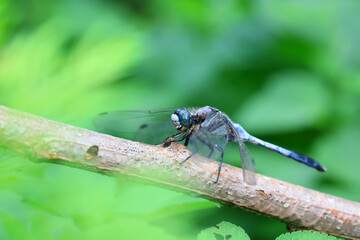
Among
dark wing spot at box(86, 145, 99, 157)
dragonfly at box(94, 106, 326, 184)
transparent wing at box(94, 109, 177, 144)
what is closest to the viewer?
dark wing spot at box(86, 145, 99, 157)

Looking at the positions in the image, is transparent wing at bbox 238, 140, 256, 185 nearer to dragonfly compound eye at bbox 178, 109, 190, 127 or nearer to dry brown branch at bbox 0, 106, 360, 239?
dry brown branch at bbox 0, 106, 360, 239

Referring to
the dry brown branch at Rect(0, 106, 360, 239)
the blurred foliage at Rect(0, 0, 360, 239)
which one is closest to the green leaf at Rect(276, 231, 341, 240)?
the blurred foliage at Rect(0, 0, 360, 239)

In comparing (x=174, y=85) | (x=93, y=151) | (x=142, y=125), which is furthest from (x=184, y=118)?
(x=174, y=85)

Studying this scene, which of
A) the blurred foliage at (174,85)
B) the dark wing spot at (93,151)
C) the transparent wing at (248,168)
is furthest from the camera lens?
the transparent wing at (248,168)

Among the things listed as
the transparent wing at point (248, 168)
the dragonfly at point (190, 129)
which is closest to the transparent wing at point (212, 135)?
the dragonfly at point (190, 129)

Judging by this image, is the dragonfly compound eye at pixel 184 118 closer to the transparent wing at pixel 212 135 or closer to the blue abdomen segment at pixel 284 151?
the transparent wing at pixel 212 135
